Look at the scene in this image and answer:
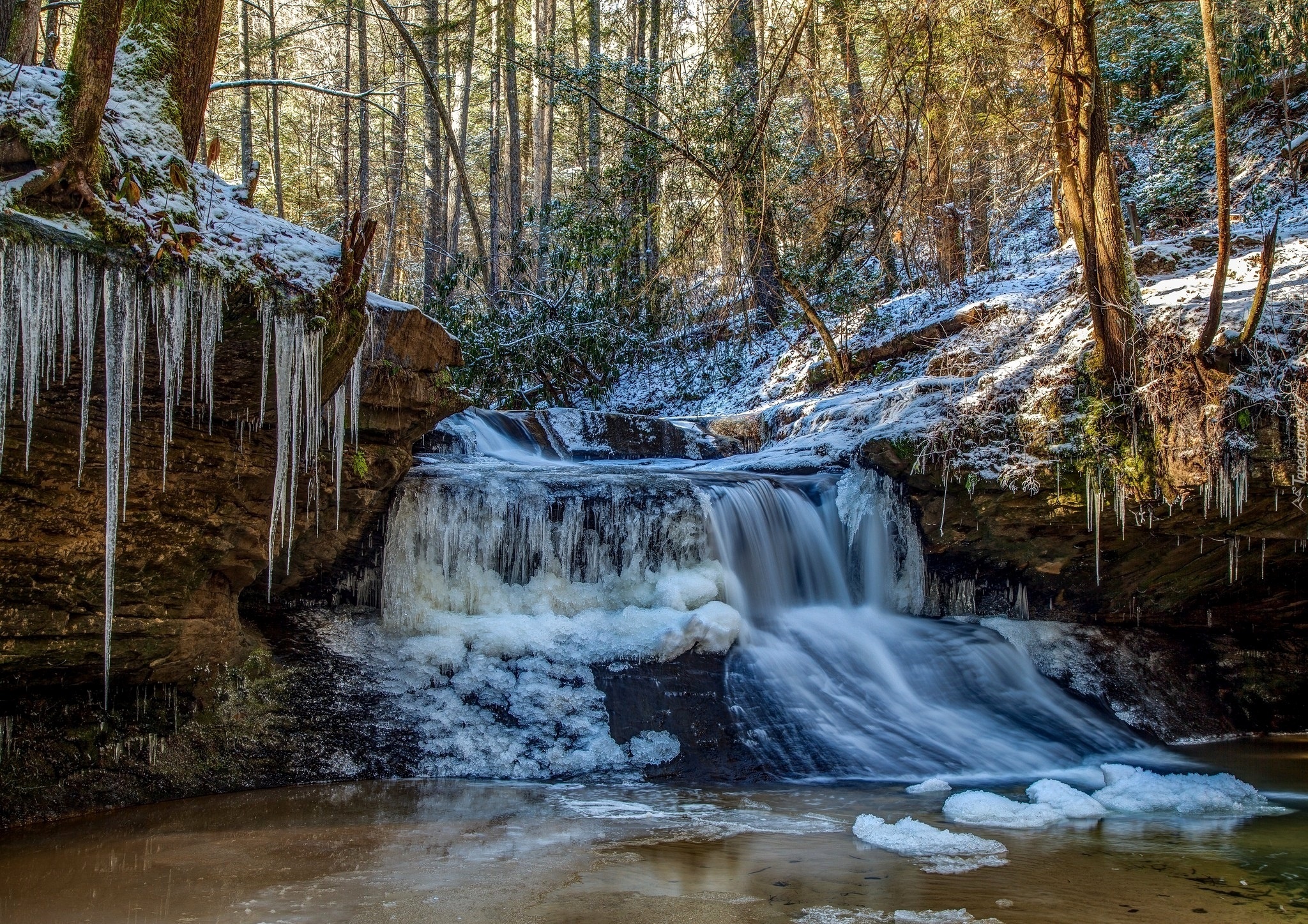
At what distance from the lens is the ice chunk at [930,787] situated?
564 cm

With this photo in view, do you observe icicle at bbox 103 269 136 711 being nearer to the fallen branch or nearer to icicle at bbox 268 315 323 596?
icicle at bbox 268 315 323 596

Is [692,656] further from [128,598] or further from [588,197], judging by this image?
[588,197]

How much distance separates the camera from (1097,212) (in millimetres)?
7031

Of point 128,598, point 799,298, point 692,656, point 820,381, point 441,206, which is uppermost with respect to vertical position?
point 441,206

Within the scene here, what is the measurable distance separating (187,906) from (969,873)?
11.2 feet

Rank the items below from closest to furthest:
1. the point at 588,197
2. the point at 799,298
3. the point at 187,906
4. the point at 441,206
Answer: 1. the point at 187,906
2. the point at 799,298
3. the point at 588,197
4. the point at 441,206

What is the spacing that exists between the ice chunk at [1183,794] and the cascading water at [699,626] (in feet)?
2.85

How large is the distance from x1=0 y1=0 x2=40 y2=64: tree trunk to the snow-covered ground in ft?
18.7

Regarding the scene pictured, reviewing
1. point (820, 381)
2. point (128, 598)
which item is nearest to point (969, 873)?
point (128, 598)

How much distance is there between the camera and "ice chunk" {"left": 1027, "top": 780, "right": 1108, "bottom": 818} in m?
5.04

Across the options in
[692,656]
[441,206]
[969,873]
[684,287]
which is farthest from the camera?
[441,206]

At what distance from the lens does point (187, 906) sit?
3.56 metres

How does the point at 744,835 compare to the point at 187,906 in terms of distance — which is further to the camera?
the point at 744,835

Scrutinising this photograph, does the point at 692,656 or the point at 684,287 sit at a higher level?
the point at 684,287
